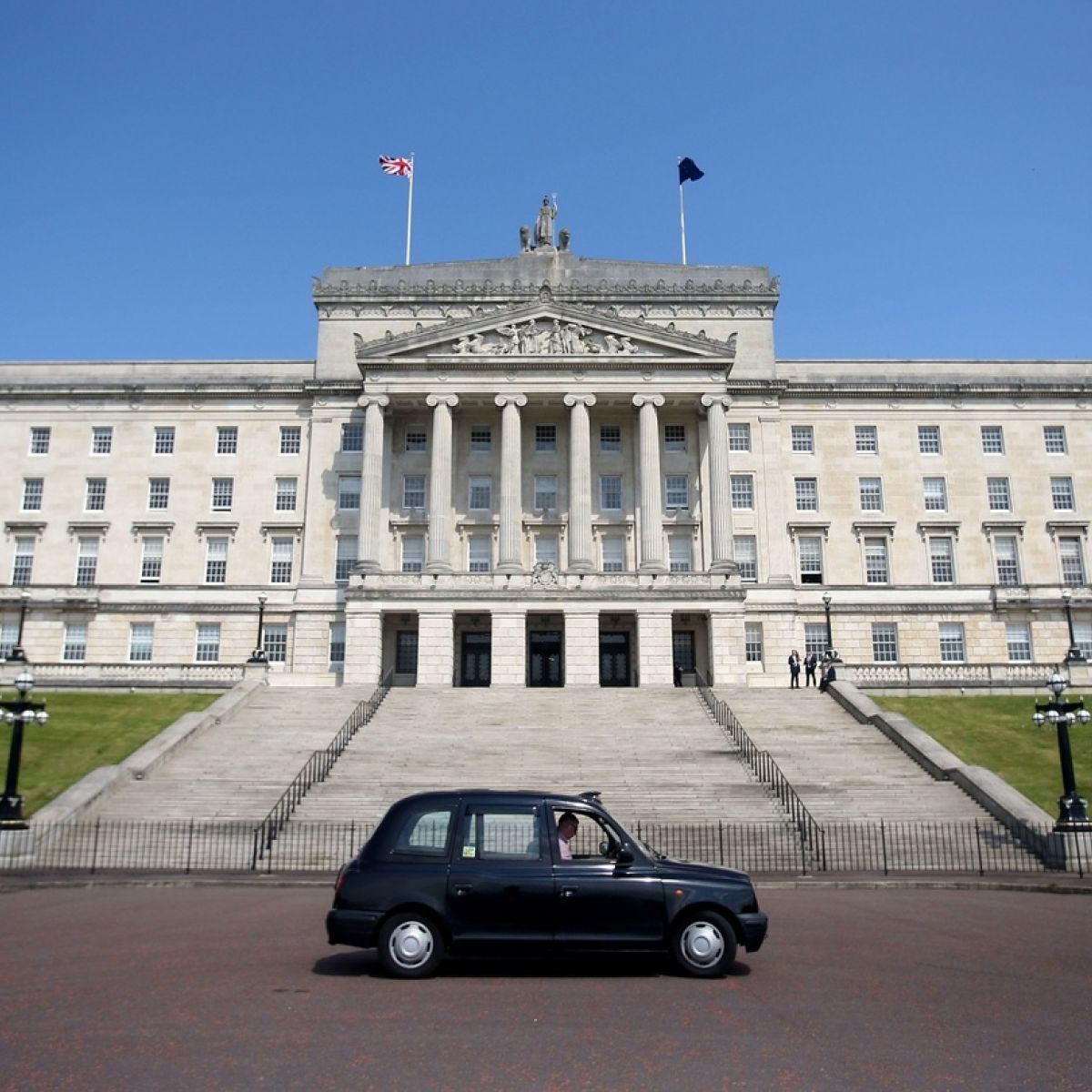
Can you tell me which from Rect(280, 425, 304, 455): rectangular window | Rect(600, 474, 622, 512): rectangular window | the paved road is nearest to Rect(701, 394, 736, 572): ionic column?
Rect(600, 474, 622, 512): rectangular window

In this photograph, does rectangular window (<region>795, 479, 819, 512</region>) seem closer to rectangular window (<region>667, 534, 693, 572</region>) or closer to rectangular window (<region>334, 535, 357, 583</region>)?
rectangular window (<region>667, 534, 693, 572</region>)

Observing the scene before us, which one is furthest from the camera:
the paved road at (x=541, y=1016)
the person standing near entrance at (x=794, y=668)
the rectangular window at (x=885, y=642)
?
the rectangular window at (x=885, y=642)

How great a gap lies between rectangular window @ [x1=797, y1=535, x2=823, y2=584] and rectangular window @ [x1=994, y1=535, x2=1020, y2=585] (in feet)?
31.9

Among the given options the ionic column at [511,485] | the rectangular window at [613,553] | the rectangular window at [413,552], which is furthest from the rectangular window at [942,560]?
the rectangular window at [413,552]

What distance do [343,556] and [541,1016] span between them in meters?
46.7

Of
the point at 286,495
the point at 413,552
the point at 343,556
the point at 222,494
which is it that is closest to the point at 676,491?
the point at 413,552

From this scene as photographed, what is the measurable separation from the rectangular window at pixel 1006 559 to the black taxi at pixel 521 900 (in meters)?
49.6

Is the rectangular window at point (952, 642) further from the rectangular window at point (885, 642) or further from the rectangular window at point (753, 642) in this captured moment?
the rectangular window at point (753, 642)

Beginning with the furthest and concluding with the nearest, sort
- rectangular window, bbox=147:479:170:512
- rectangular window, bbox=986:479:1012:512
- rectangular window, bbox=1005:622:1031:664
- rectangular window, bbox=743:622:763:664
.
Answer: rectangular window, bbox=147:479:170:512 → rectangular window, bbox=986:479:1012:512 → rectangular window, bbox=1005:622:1031:664 → rectangular window, bbox=743:622:763:664

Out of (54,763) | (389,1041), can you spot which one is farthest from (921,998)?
(54,763)

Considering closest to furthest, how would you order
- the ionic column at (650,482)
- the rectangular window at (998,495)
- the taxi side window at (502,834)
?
the taxi side window at (502,834) < the ionic column at (650,482) < the rectangular window at (998,495)

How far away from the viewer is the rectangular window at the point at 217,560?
55.7 metres

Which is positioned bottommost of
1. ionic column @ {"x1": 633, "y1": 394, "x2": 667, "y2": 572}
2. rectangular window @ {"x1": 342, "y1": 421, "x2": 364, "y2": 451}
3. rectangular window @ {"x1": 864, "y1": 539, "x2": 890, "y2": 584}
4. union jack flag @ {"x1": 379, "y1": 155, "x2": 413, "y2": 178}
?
rectangular window @ {"x1": 864, "y1": 539, "x2": 890, "y2": 584}

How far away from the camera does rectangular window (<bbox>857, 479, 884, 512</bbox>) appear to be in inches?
2235
